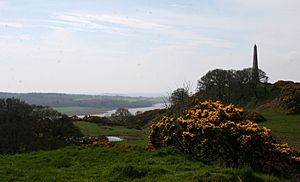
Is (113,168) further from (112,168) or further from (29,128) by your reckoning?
(29,128)

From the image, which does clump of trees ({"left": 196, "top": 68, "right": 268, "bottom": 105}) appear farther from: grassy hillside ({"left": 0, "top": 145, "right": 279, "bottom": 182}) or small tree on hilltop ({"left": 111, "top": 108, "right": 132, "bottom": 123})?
grassy hillside ({"left": 0, "top": 145, "right": 279, "bottom": 182})

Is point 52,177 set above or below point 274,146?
below

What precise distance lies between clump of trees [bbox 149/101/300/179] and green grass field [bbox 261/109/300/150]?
12358mm

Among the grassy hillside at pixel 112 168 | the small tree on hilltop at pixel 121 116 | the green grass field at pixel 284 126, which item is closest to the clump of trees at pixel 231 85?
the green grass field at pixel 284 126

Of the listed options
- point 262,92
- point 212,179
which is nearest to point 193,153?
point 212,179

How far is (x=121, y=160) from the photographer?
616 inches

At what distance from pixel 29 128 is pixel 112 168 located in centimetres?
1756

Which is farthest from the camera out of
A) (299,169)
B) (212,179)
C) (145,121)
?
(145,121)

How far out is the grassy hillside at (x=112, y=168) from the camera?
1084 centimetres

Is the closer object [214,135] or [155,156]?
[214,135]

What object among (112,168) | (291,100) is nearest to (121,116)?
(291,100)

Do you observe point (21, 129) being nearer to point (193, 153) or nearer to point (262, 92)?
point (193, 153)

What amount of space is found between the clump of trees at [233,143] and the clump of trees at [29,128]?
1518cm

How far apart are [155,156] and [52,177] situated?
487cm
